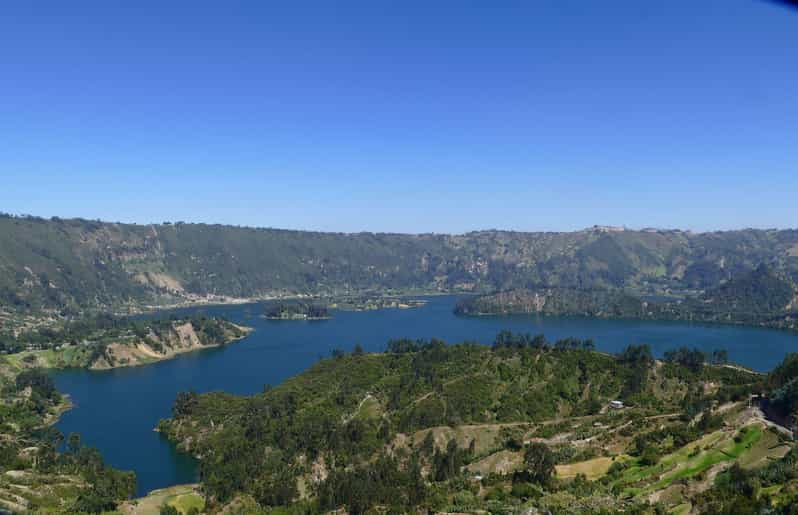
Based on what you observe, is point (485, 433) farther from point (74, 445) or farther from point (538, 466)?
point (74, 445)

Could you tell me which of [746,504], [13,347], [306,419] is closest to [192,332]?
[13,347]

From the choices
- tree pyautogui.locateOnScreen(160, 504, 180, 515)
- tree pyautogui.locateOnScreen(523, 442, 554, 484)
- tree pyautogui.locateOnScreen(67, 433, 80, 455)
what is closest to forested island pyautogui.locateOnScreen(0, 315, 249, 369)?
tree pyautogui.locateOnScreen(67, 433, 80, 455)

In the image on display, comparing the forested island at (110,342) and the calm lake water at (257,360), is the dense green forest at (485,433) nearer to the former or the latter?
the calm lake water at (257,360)

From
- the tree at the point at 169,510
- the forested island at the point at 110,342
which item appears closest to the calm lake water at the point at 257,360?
the forested island at the point at 110,342

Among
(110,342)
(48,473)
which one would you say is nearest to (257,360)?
(110,342)

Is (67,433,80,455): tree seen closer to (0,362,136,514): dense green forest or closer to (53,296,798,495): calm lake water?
(0,362,136,514): dense green forest
